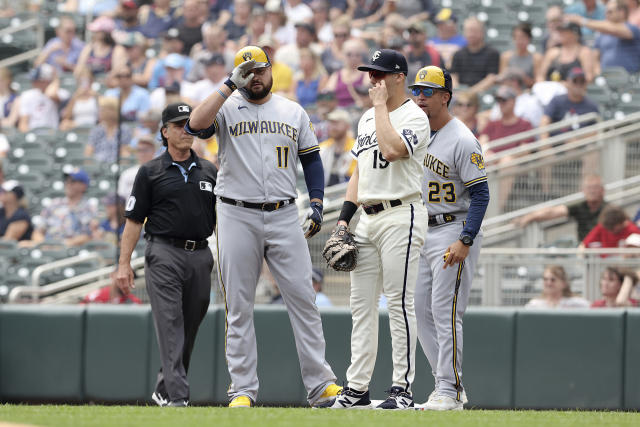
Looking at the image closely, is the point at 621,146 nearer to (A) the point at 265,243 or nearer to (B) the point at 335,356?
(B) the point at 335,356

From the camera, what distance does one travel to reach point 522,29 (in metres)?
11.6

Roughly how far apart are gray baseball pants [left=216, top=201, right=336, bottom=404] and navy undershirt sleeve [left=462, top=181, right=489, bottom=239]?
90 cm

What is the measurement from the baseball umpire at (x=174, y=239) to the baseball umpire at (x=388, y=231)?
1.15 meters

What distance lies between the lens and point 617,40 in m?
11.3

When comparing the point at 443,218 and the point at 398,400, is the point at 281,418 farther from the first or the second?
the point at 443,218

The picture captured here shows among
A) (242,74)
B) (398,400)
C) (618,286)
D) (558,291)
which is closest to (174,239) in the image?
(242,74)

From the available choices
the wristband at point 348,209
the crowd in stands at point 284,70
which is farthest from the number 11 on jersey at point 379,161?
the crowd in stands at point 284,70

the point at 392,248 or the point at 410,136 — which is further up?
the point at 410,136

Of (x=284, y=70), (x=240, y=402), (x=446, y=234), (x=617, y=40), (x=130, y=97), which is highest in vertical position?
(x=617, y=40)

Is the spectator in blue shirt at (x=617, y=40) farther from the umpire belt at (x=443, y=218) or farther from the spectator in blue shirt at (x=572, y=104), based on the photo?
the umpire belt at (x=443, y=218)

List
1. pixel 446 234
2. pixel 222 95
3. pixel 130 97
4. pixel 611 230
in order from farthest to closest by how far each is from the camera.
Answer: pixel 130 97, pixel 611 230, pixel 446 234, pixel 222 95

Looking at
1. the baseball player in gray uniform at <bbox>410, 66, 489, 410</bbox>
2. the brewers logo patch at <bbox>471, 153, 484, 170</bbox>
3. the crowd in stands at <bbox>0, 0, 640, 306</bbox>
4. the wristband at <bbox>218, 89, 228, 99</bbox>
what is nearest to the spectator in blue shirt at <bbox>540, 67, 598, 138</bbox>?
the crowd in stands at <bbox>0, 0, 640, 306</bbox>

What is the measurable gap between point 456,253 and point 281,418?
1.46 m

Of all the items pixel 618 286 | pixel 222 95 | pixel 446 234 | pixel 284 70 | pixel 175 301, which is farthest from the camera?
pixel 284 70
